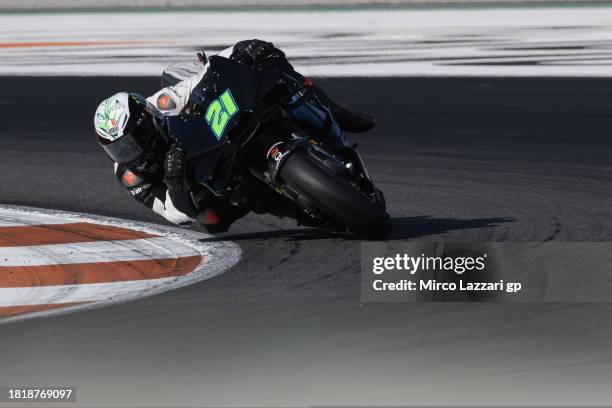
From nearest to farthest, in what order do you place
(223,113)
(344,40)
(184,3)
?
(223,113), (344,40), (184,3)

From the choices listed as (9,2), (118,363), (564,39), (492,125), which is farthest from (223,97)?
(9,2)

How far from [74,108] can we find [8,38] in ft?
24.6

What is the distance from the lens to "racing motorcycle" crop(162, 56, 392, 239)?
7629mm

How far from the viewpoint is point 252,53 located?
7.96 meters

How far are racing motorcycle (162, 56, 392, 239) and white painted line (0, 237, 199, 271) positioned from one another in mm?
495

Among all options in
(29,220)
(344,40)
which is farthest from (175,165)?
(344,40)

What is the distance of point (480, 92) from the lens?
47.0 feet

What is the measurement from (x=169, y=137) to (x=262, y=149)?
0.59 metres
